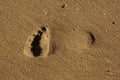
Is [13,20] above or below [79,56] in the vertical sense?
above

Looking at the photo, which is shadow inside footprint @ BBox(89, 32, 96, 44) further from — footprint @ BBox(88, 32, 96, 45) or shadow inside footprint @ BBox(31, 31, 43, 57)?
shadow inside footprint @ BBox(31, 31, 43, 57)

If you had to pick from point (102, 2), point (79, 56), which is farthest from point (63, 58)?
point (102, 2)

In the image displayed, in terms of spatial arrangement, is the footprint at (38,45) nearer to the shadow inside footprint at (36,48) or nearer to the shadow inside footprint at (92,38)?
the shadow inside footprint at (36,48)

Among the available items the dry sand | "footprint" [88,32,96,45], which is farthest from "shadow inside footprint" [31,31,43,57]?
"footprint" [88,32,96,45]

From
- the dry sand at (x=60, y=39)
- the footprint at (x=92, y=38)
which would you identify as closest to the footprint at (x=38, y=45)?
the dry sand at (x=60, y=39)

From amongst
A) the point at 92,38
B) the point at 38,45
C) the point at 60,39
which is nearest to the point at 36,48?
the point at 38,45

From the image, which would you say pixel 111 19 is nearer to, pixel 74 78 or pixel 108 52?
pixel 108 52

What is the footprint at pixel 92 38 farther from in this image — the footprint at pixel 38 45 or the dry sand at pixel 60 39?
the footprint at pixel 38 45

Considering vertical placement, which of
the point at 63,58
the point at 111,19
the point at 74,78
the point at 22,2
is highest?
the point at 22,2
